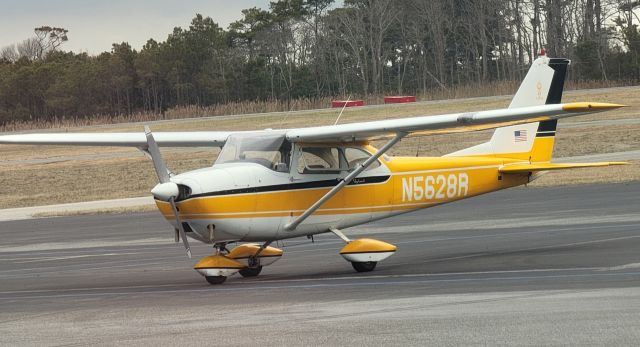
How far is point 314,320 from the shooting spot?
9.97 metres

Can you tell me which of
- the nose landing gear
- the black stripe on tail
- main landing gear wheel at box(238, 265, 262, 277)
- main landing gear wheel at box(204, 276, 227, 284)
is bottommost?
main landing gear wheel at box(238, 265, 262, 277)

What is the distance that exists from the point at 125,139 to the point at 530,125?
6.35m

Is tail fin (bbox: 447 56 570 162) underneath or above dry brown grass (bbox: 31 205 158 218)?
above

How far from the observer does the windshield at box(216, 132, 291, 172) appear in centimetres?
1422

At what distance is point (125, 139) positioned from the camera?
16625 millimetres

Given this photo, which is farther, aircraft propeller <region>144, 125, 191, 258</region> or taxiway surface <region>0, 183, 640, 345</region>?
aircraft propeller <region>144, 125, 191, 258</region>

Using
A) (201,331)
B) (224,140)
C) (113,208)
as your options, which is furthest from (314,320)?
(113,208)

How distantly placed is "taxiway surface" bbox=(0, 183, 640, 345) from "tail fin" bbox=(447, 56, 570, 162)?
1.40m

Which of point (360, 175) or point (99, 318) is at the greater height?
point (360, 175)

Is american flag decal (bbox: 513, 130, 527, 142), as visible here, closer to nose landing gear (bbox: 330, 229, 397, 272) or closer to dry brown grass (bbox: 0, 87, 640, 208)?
nose landing gear (bbox: 330, 229, 397, 272)

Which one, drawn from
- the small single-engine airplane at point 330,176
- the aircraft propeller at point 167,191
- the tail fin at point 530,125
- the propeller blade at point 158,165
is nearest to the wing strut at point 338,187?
the small single-engine airplane at point 330,176

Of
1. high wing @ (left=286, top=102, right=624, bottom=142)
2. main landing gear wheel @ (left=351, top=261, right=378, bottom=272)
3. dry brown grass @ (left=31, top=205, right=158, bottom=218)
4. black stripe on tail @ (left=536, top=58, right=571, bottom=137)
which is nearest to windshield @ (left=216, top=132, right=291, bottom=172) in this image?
high wing @ (left=286, top=102, right=624, bottom=142)

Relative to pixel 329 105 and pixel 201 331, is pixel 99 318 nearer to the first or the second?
pixel 201 331

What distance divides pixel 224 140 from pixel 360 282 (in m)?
3.80
